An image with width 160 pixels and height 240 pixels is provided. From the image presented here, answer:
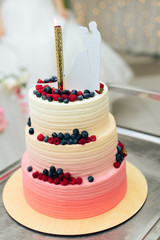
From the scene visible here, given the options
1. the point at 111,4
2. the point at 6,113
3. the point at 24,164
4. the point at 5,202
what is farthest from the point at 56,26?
the point at 111,4

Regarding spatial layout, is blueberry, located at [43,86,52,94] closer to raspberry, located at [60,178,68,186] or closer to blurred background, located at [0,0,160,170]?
raspberry, located at [60,178,68,186]

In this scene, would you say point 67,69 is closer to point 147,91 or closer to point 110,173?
point 110,173

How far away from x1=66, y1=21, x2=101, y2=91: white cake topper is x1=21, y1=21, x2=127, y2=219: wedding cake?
0.05 ft

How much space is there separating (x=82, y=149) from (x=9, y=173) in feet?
1.36

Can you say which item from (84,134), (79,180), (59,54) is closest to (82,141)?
(84,134)

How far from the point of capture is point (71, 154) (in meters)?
0.94

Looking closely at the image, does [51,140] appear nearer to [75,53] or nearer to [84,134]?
[84,134]

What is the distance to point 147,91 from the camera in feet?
4.71

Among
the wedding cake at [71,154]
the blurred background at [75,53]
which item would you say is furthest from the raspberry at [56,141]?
the blurred background at [75,53]

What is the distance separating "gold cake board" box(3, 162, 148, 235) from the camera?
3.11 feet

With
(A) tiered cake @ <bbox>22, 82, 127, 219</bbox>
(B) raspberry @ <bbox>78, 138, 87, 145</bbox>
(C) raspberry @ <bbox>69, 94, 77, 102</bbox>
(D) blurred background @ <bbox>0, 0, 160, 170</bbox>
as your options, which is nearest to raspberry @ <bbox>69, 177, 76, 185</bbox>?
(A) tiered cake @ <bbox>22, 82, 127, 219</bbox>

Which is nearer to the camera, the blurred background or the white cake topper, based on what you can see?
the white cake topper

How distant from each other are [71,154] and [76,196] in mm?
130

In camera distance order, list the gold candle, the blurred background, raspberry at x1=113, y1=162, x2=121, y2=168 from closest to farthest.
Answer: the gold candle, raspberry at x1=113, y1=162, x2=121, y2=168, the blurred background
